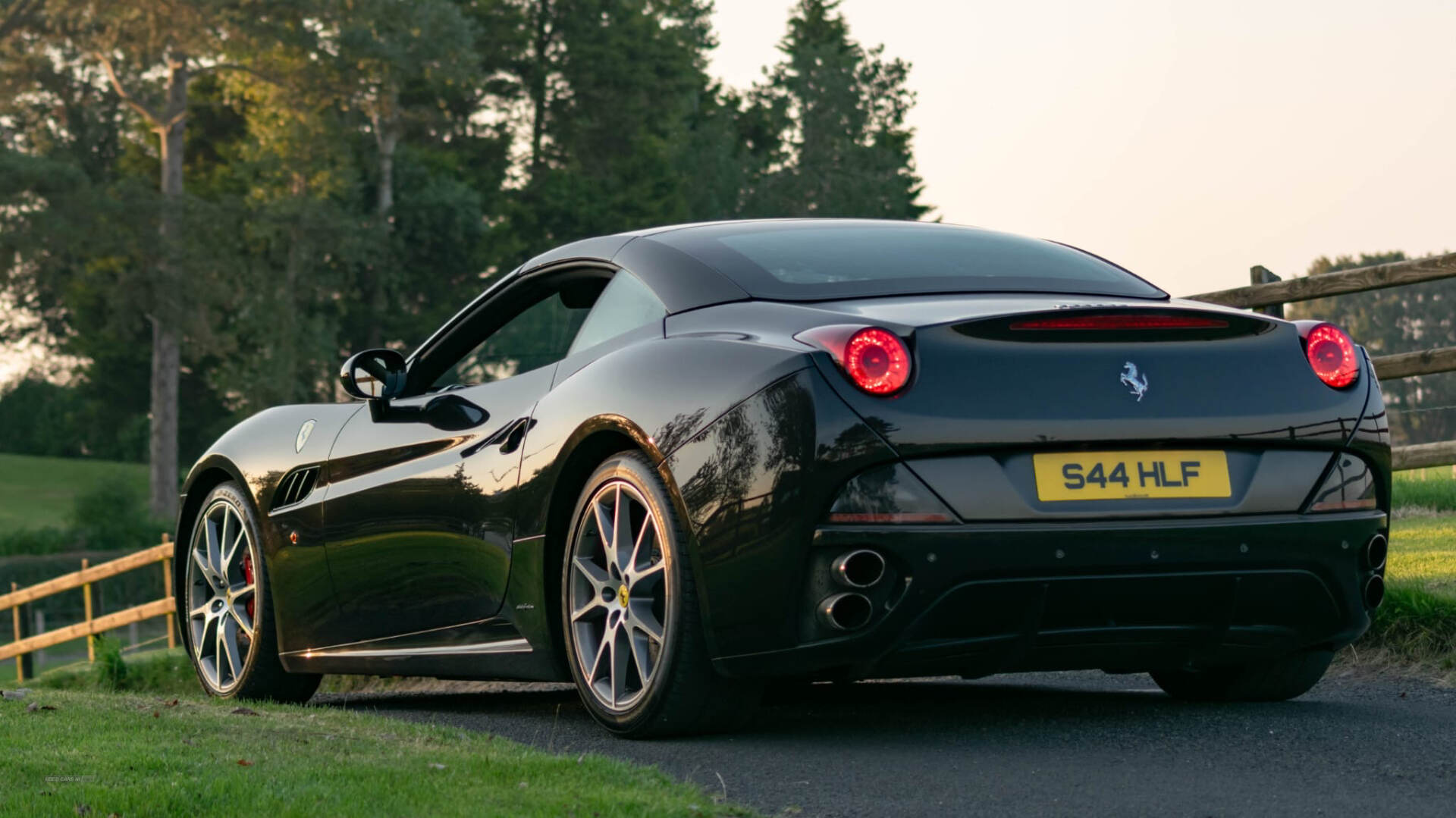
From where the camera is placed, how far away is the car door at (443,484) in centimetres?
527

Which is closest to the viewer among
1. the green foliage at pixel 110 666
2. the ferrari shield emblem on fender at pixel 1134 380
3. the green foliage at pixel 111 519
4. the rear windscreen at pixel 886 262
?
the ferrari shield emblem on fender at pixel 1134 380

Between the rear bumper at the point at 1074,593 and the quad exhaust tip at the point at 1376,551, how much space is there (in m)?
0.04

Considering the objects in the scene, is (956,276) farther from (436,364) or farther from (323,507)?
(323,507)

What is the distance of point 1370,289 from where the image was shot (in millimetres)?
9602

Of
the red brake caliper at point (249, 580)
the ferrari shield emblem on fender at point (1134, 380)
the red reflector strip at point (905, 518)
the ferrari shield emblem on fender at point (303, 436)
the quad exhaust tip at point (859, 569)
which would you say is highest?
the ferrari shield emblem on fender at point (1134, 380)

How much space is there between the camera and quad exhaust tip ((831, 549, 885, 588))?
165 inches

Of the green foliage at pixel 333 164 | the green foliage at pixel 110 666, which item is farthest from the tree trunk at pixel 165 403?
the green foliage at pixel 110 666

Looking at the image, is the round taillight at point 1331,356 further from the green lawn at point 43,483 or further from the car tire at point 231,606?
the green lawn at point 43,483

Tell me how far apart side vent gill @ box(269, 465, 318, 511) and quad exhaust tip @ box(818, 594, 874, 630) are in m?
2.66

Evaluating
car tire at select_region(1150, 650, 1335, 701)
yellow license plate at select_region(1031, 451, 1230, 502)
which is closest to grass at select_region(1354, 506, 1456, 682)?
car tire at select_region(1150, 650, 1335, 701)

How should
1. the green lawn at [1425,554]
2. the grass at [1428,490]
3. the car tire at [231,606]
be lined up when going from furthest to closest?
the grass at [1428,490]
the green lawn at [1425,554]
the car tire at [231,606]

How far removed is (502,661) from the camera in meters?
5.26

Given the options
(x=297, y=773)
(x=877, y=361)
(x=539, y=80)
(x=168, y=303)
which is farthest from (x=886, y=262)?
(x=539, y=80)

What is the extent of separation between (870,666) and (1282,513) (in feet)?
3.55
